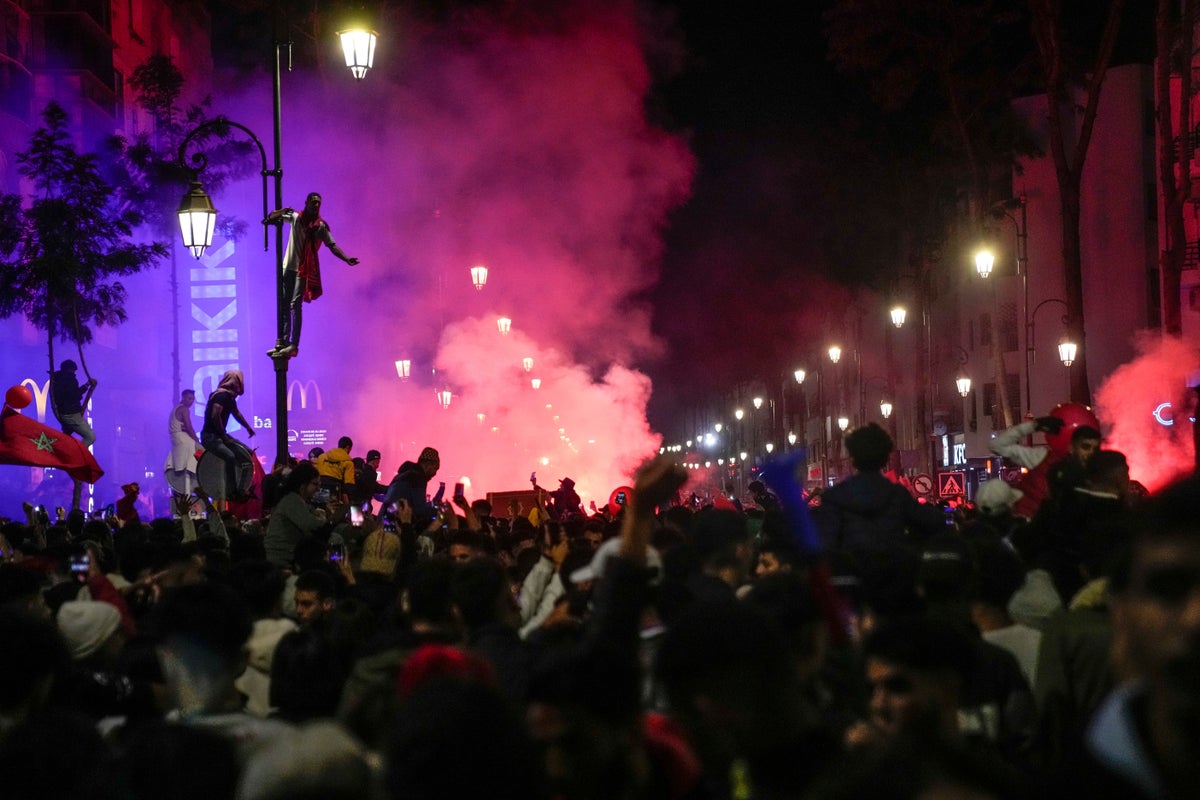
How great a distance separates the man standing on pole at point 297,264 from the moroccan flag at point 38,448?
8.49 ft

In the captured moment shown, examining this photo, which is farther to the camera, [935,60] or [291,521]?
[935,60]

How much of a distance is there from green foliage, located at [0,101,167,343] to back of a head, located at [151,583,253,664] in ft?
92.1

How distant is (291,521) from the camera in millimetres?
11383

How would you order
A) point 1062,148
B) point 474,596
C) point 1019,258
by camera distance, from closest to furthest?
point 474,596
point 1062,148
point 1019,258

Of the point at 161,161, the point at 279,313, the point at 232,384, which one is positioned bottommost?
the point at 232,384

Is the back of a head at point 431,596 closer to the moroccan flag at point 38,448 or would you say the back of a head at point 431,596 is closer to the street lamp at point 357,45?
the street lamp at point 357,45

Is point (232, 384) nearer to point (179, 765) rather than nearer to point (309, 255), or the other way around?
point (309, 255)

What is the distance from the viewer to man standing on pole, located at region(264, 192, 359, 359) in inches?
598

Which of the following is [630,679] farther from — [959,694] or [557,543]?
[557,543]

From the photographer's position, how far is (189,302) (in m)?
47.8

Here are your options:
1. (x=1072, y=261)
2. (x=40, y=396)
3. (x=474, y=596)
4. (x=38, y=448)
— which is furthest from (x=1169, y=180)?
(x=40, y=396)

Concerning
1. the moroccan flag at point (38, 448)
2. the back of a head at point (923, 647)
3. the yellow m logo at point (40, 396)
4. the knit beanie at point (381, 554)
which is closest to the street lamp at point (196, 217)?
the moroccan flag at point (38, 448)

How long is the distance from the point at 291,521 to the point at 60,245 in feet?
73.5

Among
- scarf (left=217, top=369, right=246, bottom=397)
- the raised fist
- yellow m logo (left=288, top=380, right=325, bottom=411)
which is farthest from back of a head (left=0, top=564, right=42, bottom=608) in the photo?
yellow m logo (left=288, top=380, right=325, bottom=411)
